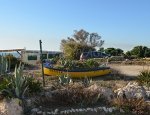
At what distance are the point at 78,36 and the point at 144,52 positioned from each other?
20841 mm

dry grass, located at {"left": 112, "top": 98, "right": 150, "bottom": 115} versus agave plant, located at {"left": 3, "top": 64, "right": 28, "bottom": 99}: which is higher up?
agave plant, located at {"left": 3, "top": 64, "right": 28, "bottom": 99}

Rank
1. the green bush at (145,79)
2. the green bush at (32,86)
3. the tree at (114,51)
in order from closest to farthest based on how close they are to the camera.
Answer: the green bush at (32,86) < the green bush at (145,79) < the tree at (114,51)

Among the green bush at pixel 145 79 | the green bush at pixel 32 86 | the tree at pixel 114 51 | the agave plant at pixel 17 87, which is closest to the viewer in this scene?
the agave plant at pixel 17 87

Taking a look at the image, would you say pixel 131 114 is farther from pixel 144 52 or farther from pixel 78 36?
pixel 78 36

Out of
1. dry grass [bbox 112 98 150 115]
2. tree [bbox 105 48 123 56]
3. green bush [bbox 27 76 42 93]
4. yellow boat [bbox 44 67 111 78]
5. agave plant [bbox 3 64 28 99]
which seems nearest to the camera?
dry grass [bbox 112 98 150 115]

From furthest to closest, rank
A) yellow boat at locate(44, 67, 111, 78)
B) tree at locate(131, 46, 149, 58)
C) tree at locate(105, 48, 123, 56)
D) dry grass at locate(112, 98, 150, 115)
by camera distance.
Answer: tree at locate(105, 48, 123, 56) → tree at locate(131, 46, 149, 58) → yellow boat at locate(44, 67, 111, 78) → dry grass at locate(112, 98, 150, 115)

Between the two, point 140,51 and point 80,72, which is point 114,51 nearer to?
point 140,51

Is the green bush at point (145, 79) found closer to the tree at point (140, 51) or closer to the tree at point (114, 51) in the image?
the tree at point (140, 51)

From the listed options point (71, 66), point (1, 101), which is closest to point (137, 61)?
point (71, 66)

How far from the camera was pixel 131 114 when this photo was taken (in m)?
12.3

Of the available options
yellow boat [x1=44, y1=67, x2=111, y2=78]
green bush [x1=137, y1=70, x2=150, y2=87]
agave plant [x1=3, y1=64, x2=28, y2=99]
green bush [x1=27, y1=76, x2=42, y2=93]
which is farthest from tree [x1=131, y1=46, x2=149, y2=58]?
agave plant [x1=3, y1=64, x2=28, y2=99]

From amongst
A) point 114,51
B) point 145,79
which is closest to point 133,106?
point 145,79

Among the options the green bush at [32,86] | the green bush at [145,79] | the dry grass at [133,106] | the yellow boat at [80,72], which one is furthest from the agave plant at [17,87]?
the yellow boat at [80,72]

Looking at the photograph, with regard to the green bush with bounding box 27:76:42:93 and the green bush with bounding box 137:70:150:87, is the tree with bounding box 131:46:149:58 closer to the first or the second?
the green bush with bounding box 137:70:150:87
